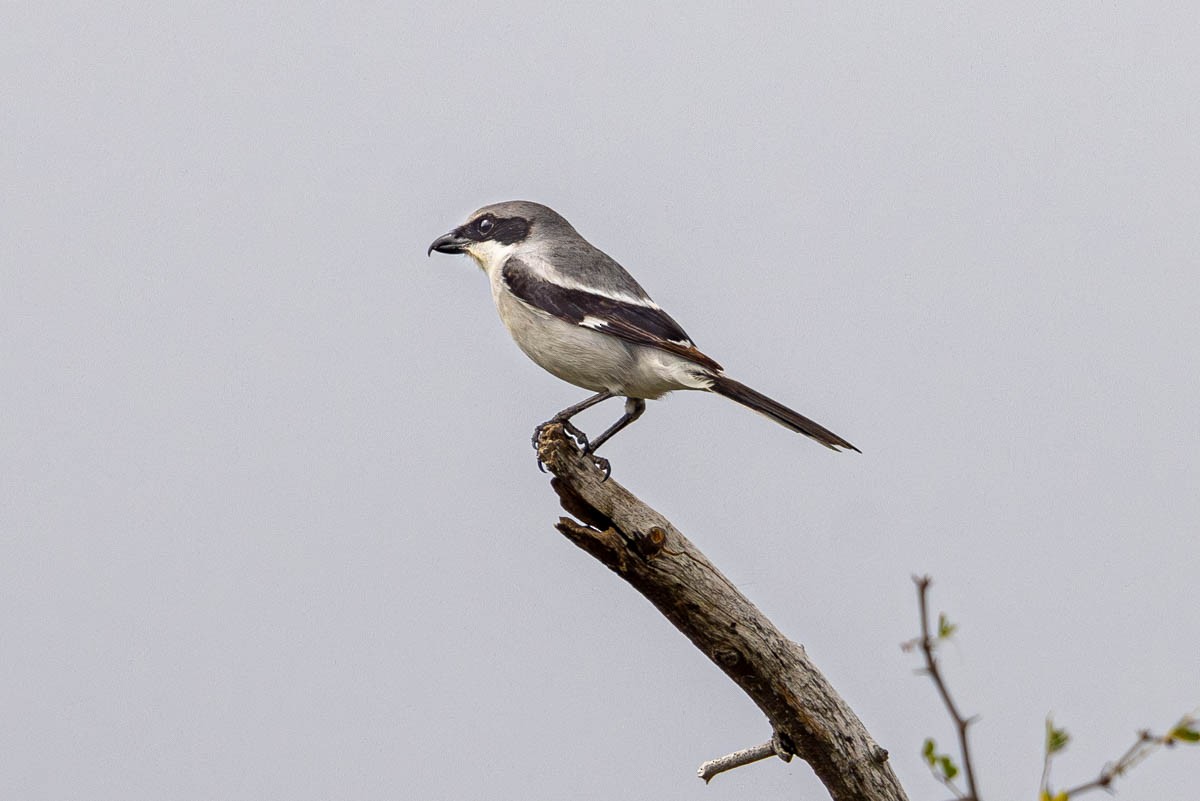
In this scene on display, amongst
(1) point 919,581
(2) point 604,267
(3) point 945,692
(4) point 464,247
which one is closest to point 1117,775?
(3) point 945,692

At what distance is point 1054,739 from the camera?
181 centimetres

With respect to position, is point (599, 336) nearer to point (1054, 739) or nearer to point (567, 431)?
point (567, 431)

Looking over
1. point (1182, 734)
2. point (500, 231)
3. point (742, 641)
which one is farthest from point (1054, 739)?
point (500, 231)

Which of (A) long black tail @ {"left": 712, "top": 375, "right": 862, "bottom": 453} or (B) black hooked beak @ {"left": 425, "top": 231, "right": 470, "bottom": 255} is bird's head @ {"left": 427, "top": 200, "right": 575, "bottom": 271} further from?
(A) long black tail @ {"left": 712, "top": 375, "right": 862, "bottom": 453}

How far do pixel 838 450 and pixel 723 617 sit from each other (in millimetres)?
852

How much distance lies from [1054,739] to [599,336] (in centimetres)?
373

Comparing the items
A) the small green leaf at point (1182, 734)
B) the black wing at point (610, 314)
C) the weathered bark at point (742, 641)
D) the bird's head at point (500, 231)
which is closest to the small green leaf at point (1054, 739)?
the small green leaf at point (1182, 734)

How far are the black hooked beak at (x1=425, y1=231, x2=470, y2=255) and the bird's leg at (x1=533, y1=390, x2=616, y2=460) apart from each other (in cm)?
121

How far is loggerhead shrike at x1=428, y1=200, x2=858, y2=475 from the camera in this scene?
5285 mm

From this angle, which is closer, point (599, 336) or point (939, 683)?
point (939, 683)

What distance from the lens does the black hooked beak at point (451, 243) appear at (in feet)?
20.7

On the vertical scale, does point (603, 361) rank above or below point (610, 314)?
below

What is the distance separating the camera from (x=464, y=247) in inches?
248

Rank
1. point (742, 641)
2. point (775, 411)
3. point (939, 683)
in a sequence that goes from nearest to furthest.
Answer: point (939, 683) → point (742, 641) → point (775, 411)
